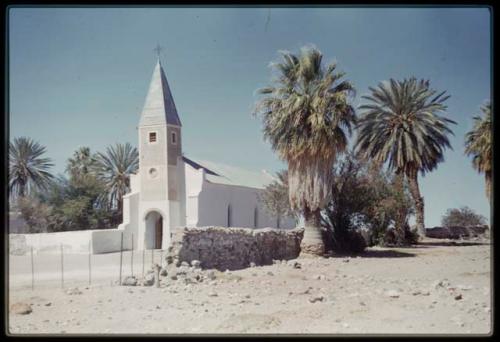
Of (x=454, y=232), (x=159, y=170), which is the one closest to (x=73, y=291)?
(x=159, y=170)

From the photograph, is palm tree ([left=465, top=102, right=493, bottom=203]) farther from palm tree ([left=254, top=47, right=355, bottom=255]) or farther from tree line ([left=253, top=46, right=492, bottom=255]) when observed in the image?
palm tree ([left=254, top=47, right=355, bottom=255])

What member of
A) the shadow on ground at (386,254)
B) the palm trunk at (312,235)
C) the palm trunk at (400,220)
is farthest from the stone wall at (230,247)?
the palm trunk at (400,220)

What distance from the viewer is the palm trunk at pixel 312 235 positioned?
23797 mm

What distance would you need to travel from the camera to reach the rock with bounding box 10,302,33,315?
1144 centimetres

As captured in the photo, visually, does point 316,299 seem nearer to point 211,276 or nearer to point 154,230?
point 211,276

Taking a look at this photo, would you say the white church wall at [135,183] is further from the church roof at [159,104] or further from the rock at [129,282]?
the rock at [129,282]

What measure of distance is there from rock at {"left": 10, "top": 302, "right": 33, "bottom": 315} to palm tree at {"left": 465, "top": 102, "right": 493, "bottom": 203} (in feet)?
71.4

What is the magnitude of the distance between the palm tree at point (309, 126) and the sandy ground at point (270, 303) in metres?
5.02

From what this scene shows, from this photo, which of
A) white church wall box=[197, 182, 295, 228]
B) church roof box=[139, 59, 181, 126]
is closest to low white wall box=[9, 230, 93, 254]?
white church wall box=[197, 182, 295, 228]

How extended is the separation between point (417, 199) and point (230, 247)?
699 inches

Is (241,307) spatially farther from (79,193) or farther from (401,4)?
(79,193)

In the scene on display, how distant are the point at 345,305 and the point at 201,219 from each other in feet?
68.9

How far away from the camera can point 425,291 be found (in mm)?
13641

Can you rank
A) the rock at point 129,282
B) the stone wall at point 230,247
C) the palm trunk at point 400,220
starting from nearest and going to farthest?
the rock at point 129,282
the stone wall at point 230,247
the palm trunk at point 400,220
